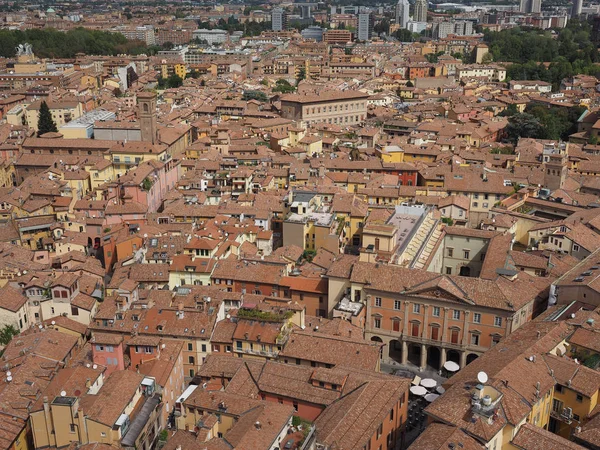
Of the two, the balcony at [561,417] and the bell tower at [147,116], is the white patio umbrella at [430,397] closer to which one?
the balcony at [561,417]

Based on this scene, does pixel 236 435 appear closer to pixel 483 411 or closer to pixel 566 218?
pixel 483 411

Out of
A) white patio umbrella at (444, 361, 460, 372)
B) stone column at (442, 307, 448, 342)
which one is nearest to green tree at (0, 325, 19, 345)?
stone column at (442, 307, 448, 342)

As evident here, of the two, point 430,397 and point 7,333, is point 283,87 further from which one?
point 430,397

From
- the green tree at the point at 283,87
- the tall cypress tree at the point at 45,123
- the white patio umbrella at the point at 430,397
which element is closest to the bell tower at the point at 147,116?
the tall cypress tree at the point at 45,123

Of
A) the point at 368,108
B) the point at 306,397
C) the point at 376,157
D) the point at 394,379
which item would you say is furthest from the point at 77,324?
the point at 368,108

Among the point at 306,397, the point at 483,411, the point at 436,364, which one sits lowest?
the point at 436,364

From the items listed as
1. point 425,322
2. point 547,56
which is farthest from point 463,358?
point 547,56

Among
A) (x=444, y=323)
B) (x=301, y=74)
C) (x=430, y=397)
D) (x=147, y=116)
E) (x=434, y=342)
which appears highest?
(x=147, y=116)
